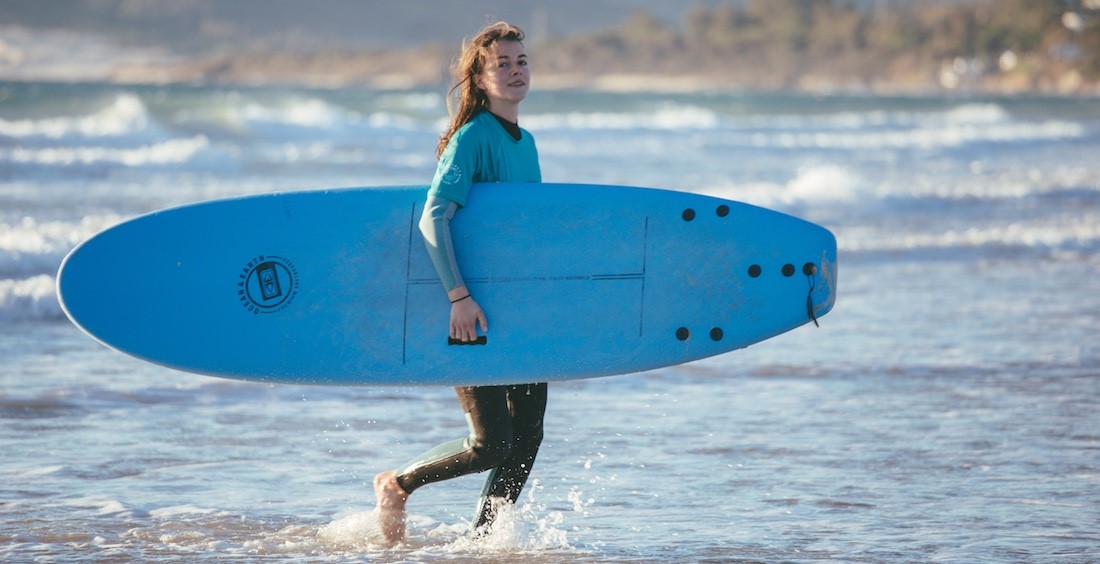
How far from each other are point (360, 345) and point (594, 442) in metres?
1.38

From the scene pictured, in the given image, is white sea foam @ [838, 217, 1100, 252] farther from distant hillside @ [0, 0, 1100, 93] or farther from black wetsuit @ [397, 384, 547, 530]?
distant hillside @ [0, 0, 1100, 93]

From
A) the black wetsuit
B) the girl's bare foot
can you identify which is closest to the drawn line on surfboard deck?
the black wetsuit

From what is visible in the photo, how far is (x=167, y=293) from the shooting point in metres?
3.57

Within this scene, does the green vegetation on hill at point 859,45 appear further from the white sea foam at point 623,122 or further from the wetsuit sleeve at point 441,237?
the wetsuit sleeve at point 441,237

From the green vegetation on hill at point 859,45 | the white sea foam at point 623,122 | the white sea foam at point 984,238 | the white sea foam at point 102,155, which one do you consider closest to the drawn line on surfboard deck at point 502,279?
the white sea foam at point 984,238

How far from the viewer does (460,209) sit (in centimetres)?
336

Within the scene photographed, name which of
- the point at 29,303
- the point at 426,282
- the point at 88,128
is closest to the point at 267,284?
the point at 426,282

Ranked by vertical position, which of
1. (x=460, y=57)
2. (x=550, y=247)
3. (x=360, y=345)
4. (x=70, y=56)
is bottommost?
(x=360, y=345)

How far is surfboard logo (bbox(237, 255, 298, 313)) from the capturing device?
353cm

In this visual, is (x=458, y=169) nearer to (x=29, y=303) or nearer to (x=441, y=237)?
(x=441, y=237)

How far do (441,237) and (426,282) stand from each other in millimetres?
325

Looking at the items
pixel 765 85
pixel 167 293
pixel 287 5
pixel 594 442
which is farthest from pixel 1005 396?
pixel 287 5

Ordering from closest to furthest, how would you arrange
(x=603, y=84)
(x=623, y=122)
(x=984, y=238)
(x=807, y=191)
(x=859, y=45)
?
(x=984, y=238)
(x=807, y=191)
(x=623, y=122)
(x=859, y=45)
(x=603, y=84)

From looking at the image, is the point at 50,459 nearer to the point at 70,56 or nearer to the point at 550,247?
the point at 550,247
